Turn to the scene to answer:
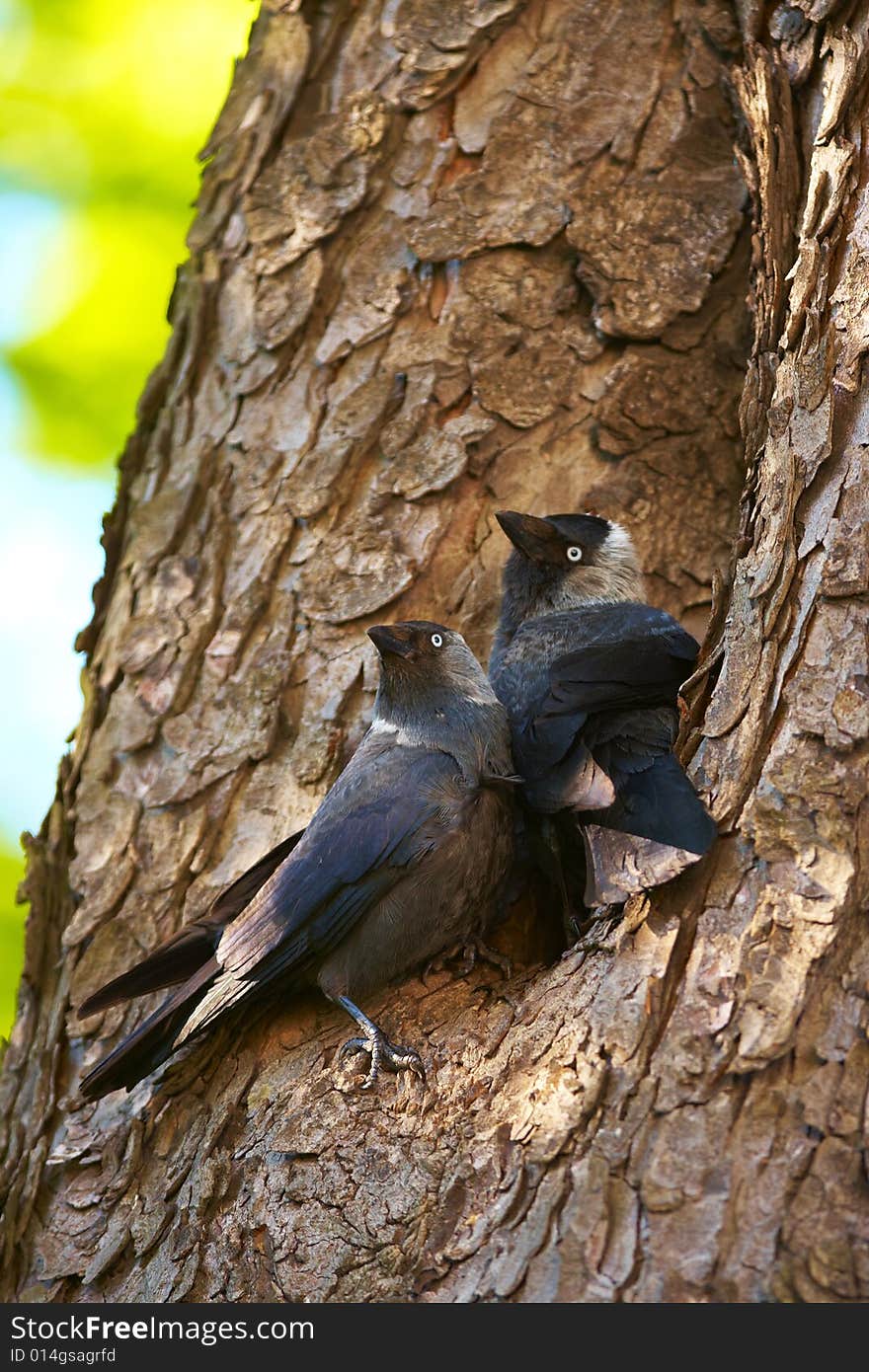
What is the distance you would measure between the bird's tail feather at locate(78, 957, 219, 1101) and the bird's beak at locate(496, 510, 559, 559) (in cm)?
177

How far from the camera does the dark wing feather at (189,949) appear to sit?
3.61m

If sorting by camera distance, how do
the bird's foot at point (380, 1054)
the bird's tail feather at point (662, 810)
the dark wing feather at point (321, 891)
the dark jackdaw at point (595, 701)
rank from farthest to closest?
the dark wing feather at point (321, 891), the bird's foot at point (380, 1054), the dark jackdaw at point (595, 701), the bird's tail feather at point (662, 810)

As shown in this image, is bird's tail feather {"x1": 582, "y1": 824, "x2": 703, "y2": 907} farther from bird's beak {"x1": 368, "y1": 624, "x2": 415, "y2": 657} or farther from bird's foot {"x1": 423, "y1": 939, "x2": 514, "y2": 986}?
bird's beak {"x1": 368, "y1": 624, "x2": 415, "y2": 657}

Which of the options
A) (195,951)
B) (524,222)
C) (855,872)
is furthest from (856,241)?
(195,951)

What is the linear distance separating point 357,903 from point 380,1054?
48cm

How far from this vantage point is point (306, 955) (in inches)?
139

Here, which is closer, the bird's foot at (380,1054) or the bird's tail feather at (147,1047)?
the bird's foot at (380,1054)

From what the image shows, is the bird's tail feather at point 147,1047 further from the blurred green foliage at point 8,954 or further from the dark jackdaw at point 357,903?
the blurred green foliage at point 8,954

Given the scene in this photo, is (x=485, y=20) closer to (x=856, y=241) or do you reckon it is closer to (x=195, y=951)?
(x=856, y=241)

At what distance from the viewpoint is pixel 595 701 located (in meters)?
3.87

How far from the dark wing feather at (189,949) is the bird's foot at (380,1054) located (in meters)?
0.58

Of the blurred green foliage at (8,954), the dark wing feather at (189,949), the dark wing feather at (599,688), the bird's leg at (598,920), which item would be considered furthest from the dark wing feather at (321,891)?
the blurred green foliage at (8,954)

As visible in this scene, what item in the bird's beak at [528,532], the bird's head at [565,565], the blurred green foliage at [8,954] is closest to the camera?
the bird's beak at [528,532]

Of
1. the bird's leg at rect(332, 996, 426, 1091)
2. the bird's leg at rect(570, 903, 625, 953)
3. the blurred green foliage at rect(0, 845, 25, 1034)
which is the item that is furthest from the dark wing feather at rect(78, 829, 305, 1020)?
the blurred green foliage at rect(0, 845, 25, 1034)
